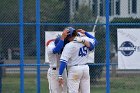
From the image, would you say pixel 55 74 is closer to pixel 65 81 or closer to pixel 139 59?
pixel 65 81

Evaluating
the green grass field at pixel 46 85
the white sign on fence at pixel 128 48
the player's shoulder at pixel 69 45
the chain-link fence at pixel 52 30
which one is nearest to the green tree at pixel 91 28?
the chain-link fence at pixel 52 30

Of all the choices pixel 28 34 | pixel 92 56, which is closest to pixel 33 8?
pixel 28 34

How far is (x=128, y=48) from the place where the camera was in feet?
55.5

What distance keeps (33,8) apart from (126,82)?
3.12m

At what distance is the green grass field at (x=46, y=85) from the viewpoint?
56.4ft

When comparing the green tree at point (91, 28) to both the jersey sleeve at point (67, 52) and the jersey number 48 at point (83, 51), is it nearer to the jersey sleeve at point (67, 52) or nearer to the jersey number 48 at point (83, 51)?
the jersey number 48 at point (83, 51)

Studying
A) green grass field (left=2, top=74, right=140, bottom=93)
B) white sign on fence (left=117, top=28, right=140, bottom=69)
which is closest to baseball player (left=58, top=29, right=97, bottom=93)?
white sign on fence (left=117, top=28, right=140, bottom=69)

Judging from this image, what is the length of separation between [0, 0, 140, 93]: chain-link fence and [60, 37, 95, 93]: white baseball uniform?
80.9 inches

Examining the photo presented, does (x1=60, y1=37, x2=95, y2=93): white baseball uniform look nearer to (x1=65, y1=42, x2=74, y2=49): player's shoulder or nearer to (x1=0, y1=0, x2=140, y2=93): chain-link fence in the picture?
(x1=65, y1=42, x2=74, y2=49): player's shoulder

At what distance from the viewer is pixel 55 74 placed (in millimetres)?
15203

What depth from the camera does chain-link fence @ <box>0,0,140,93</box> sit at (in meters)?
16.9

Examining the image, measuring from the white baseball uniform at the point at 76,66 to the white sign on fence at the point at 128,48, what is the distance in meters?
2.38

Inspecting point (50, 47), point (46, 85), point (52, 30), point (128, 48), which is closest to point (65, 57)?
point (50, 47)

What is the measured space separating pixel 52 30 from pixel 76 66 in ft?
8.62
